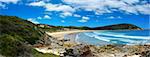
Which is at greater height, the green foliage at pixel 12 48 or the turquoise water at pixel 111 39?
the green foliage at pixel 12 48

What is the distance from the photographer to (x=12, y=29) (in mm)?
10836

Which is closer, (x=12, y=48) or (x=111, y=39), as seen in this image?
(x=12, y=48)

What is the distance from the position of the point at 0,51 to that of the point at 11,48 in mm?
227

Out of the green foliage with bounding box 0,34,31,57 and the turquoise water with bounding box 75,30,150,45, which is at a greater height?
the green foliage with bounding box 0,34,31,57

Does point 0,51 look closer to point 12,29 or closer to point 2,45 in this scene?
point 2,45

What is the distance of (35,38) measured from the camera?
13680mm

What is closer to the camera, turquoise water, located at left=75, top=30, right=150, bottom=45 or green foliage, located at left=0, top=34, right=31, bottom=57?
green foliage, located at left=0, top=34, right=31, bottom=57

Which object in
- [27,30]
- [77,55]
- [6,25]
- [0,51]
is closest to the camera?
[0,51]

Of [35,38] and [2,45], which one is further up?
[2,45]

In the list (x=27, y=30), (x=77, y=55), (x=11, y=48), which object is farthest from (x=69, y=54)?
(x=27, y=30)

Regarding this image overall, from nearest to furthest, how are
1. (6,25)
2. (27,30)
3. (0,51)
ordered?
1. (0,51)
2. (6,25)
3. (27,30)

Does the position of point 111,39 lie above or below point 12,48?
below

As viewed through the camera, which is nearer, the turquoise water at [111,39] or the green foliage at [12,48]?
the green foliage at [12,48]

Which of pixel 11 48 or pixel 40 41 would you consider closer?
pixel 11 48
